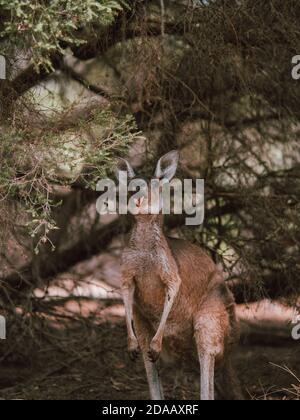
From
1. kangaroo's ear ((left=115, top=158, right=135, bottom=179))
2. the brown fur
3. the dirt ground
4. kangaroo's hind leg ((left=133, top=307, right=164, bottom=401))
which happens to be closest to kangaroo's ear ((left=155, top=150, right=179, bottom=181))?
kangaroo's ear ((left=115, top=158, right=135, bottom=179))

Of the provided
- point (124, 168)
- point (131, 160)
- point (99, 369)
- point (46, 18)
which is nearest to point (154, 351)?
point (124, 168)

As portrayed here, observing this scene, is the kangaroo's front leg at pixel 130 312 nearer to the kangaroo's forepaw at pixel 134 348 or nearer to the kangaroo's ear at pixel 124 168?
the kangaroo's forepaw at pixel 134 348

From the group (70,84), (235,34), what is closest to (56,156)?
(235,34)

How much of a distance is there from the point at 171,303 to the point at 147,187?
2.69 ft

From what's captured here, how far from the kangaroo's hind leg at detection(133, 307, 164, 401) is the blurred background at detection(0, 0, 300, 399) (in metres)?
0.95

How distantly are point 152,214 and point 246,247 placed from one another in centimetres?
211

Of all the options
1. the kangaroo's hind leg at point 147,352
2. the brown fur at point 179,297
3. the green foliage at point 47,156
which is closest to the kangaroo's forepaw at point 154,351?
the kangaroo's hind leg at point 147,352

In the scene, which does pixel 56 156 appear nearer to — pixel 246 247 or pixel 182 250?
pixel 182 250

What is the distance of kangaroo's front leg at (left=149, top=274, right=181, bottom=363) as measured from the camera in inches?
228

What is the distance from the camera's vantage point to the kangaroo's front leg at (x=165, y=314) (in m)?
5.79

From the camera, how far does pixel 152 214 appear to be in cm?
594

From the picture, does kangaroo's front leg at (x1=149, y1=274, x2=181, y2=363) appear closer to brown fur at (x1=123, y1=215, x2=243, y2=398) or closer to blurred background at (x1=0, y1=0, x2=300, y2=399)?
brown fur at (x1=123, y1=215, x2=243, y2=398)

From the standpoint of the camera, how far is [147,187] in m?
5.89

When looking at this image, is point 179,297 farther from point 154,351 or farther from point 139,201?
point 139,201
